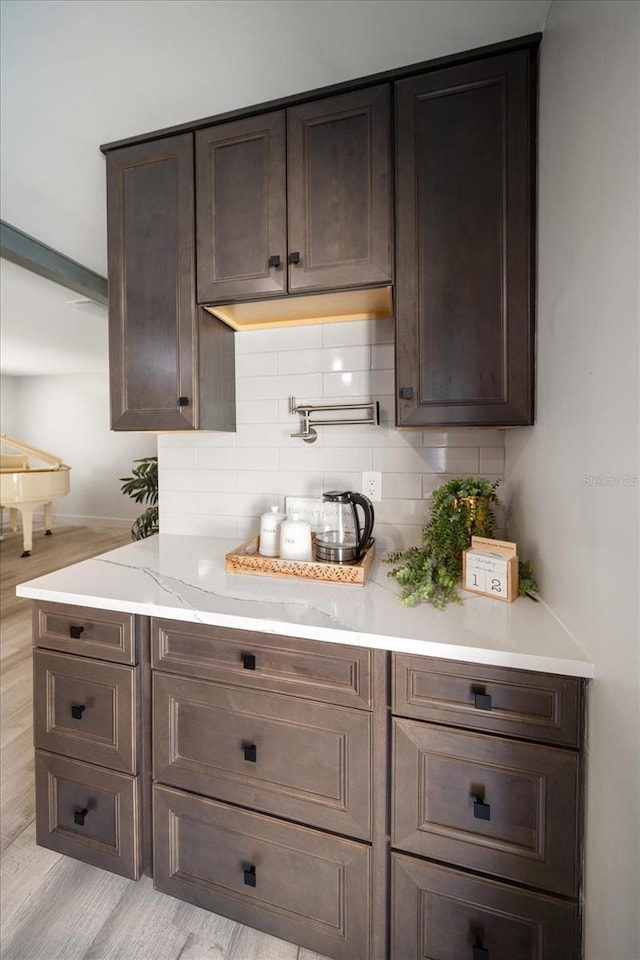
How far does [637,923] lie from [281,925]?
946mm

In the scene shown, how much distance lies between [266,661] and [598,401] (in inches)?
38.8

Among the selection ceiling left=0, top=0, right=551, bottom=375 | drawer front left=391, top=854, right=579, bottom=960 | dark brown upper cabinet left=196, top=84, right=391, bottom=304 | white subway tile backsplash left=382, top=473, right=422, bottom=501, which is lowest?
drawer front left=391, top=854, right=579, bottom=960

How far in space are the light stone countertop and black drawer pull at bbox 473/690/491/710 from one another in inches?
3.3

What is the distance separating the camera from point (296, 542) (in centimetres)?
146

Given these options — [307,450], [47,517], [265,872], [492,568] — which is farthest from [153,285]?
[47,517]

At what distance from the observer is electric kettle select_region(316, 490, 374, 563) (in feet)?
4.63

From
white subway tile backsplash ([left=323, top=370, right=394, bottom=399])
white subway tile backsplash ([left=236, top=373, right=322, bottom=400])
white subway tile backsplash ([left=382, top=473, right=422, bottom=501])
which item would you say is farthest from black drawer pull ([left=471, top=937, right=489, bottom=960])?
white subway tile backsplash ([left=236, top=373, right=322, bottom=400])

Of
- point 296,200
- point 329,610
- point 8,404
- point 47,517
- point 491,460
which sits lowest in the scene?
point 47,517

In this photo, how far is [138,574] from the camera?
1.45 meters

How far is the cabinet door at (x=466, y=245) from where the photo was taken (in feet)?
3.98

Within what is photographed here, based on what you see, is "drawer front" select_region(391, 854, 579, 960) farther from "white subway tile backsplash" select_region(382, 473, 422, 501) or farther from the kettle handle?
"white subway tile backsplash" select_region(382, 473, 422, 501)

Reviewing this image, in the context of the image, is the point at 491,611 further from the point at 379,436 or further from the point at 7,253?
the point at 7,253

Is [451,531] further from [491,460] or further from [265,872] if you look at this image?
[265,872]

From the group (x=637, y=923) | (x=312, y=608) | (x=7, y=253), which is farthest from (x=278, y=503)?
(x=7, y=253)
